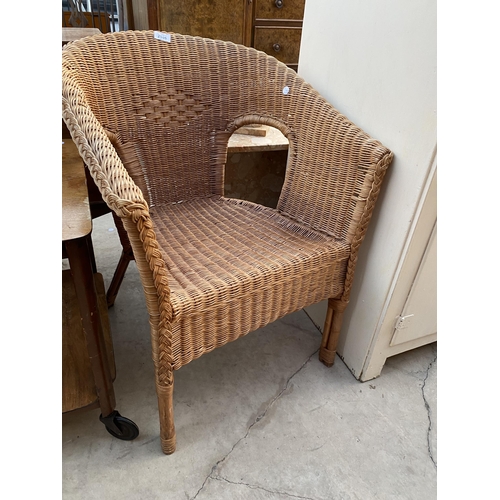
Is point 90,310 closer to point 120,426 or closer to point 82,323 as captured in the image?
point 82,323

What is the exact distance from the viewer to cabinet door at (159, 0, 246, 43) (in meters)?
1.86

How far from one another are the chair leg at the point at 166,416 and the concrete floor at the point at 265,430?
0.04m

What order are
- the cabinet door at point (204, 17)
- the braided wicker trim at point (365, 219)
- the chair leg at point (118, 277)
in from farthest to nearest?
the cabinet door at point (204, 17) < the chair leg at point (118, 277) < the braided wicker trim at point (365, 219)

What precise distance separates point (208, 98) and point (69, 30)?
2.09 ft

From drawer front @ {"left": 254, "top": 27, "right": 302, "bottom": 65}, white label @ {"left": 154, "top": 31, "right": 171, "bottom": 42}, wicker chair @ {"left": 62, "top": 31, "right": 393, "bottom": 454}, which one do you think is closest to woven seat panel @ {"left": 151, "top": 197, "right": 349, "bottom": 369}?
wicker chair @ {"left": 62, "top": 31, "right": 393, "bottom": 454}

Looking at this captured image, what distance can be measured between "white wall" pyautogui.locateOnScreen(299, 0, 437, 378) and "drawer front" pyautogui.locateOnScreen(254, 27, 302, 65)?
3.33 feet

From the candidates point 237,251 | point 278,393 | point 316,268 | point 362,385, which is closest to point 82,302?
point 237,251

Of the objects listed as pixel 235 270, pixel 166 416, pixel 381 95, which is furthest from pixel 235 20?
pixel 166 416

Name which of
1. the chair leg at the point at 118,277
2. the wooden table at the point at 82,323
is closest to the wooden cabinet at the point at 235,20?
the wooden table at the point at 82,323

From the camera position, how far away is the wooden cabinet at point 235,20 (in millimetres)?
1867

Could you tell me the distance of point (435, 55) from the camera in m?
0.79

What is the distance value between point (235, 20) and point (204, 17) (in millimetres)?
153

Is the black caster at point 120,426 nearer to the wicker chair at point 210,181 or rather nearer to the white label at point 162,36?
the wicker chair at point 210,181

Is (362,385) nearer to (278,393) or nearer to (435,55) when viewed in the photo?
(278,393)
